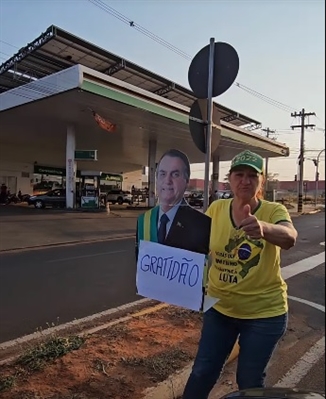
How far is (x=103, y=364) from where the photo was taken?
10.8 feet

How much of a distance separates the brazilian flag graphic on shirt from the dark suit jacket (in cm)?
16

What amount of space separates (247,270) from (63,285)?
5.12 m

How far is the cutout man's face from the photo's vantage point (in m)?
2.51

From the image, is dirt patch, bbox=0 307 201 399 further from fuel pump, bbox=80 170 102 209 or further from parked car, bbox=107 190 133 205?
fuel pump, bbox=80 170 102 209

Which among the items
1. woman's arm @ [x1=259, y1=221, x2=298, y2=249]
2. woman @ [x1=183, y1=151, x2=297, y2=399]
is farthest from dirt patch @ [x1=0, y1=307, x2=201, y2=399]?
woman's arm @ [x1=259, y1=221, x2=298, y2=249]

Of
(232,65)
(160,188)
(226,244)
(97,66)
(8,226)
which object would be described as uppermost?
(97,66)

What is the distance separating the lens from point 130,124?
70.6ft

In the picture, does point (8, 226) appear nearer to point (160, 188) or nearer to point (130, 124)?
point (160, 188)

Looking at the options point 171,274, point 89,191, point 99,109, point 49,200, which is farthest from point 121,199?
point 171,274

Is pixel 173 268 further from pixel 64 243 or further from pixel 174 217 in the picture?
pixel 64 243

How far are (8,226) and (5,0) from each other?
7559 millimetres

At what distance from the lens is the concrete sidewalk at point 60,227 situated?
1046 centimetres

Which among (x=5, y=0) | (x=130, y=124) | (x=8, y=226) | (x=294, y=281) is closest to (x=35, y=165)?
(x=130, y=124)

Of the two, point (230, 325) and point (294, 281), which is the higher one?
point (230, 325)
